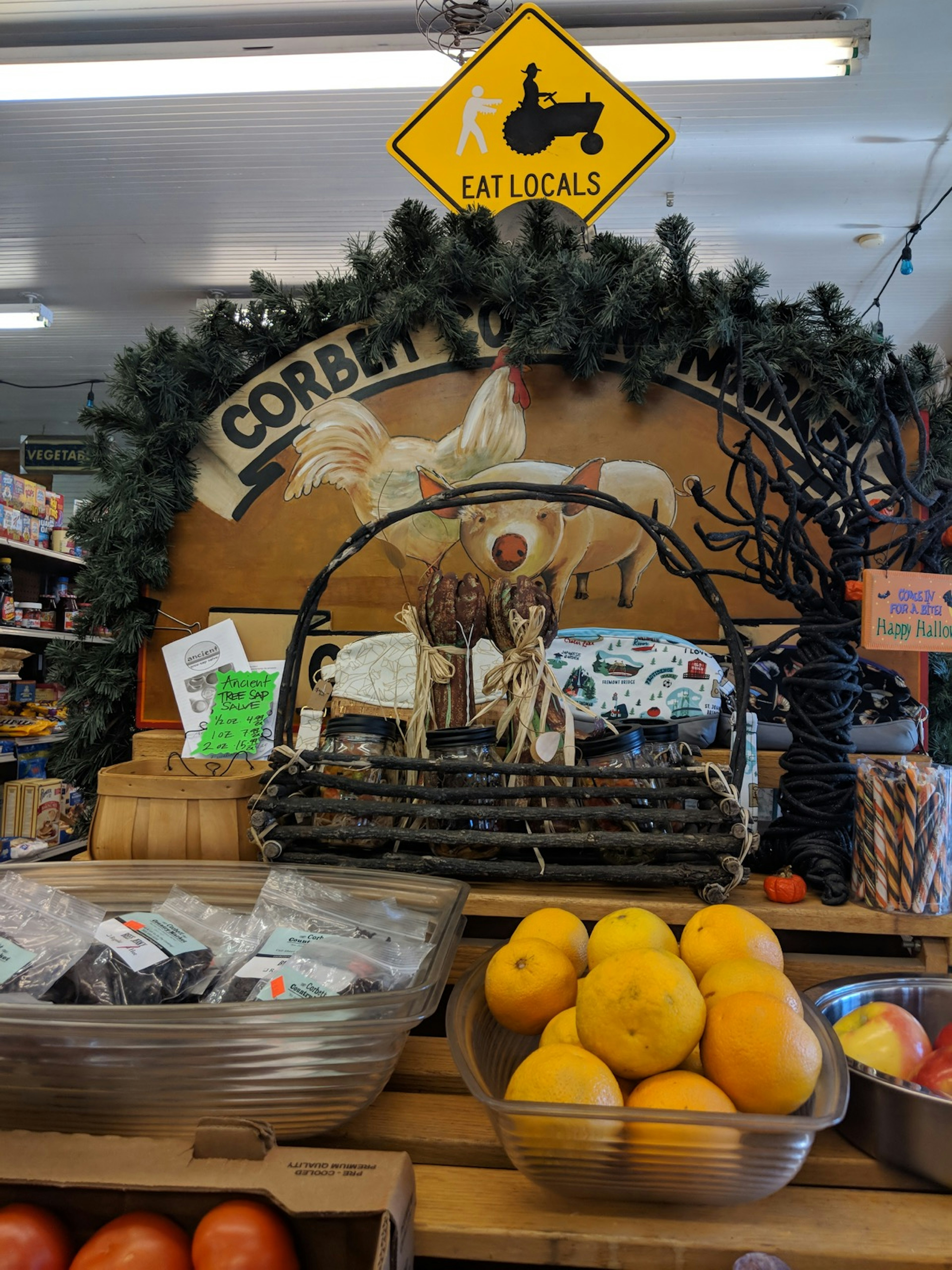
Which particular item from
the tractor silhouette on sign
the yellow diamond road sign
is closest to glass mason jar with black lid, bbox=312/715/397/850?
the yellow diamond road sign

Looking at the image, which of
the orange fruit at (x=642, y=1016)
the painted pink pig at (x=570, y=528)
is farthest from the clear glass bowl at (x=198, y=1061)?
the painted pink pig at (x=570, y=528)

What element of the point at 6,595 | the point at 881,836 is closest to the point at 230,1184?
the point at 881,836

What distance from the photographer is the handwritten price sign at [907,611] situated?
3.65 feet

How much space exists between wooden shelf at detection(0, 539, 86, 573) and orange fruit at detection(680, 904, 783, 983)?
195 inches

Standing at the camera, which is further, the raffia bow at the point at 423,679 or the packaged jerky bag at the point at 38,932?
the raffia bow at the point at 423,679

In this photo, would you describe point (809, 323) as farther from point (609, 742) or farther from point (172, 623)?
point (172, 623)

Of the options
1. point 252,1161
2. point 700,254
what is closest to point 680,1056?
point 252,1161

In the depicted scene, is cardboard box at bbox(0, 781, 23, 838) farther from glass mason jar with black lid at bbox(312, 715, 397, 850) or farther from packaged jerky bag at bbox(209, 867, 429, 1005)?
packaged jerky bag at bbox(209, 867, 429, 1005)

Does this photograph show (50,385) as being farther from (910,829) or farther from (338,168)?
(910,829)

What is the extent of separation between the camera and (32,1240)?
2.04 feet

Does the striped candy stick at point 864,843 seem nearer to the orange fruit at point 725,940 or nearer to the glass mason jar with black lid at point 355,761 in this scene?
the orange fruit at point 725,940

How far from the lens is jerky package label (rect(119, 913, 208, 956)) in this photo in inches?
32.6

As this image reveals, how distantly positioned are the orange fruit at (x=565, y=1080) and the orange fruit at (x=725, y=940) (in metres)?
0.20

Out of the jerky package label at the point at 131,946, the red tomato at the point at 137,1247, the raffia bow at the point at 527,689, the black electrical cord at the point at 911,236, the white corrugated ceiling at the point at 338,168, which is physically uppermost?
the white corrugated ceiling at the point at 338,168
